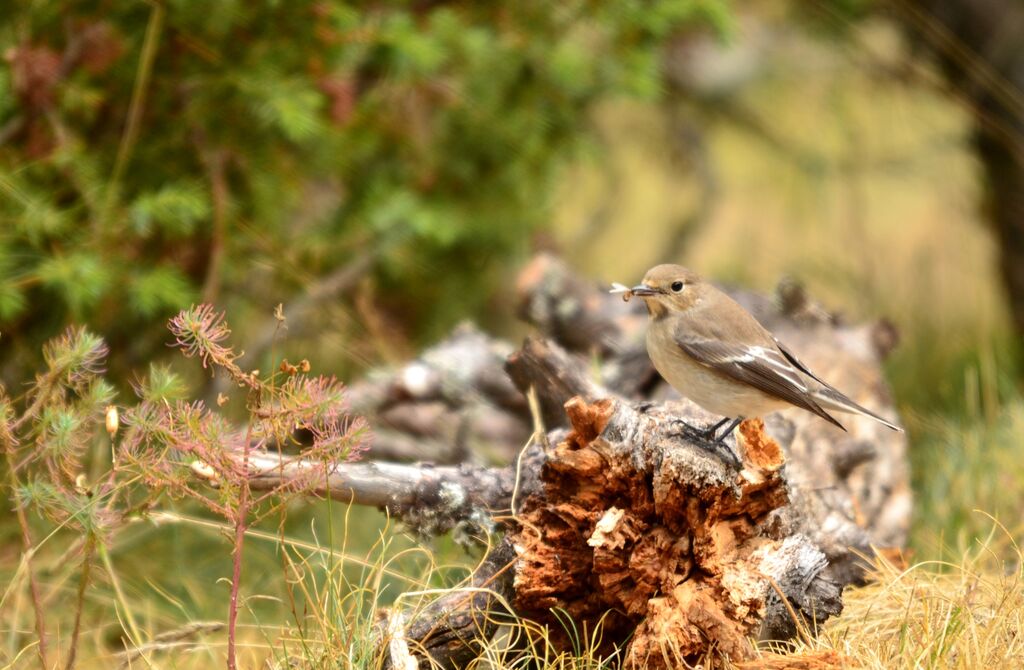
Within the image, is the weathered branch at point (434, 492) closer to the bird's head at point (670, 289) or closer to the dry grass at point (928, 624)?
the bird's head at point (670, 289)

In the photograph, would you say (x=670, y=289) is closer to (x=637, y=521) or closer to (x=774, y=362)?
(x=774, y=362)

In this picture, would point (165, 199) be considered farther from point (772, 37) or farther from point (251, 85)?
point (772, 37)

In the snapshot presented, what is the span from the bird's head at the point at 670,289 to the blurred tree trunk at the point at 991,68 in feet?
9.46

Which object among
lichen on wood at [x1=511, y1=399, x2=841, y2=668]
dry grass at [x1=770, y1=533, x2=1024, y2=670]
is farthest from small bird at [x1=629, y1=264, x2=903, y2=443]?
dry grass at [x1=770, y1=533, x2=1024, y2=670]

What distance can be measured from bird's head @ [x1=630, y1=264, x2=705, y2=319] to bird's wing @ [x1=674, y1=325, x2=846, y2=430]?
5.7 inches

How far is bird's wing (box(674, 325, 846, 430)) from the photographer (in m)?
3.35

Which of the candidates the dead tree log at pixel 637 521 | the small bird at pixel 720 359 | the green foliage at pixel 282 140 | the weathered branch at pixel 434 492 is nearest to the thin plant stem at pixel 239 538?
the dead tree log at pixel 637 521

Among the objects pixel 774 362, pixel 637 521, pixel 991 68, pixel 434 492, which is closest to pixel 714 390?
pixel 774 362

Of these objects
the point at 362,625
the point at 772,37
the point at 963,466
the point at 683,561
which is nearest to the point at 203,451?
the point at 362,625

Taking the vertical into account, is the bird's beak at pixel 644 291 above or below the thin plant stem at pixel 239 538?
above

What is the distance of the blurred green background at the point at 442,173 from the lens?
4180mm

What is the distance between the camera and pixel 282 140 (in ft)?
Answer: 15.6

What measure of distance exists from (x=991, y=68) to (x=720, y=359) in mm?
3330

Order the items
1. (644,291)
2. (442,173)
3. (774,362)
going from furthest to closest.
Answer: (442,173) < (644,291) < (774,362)
